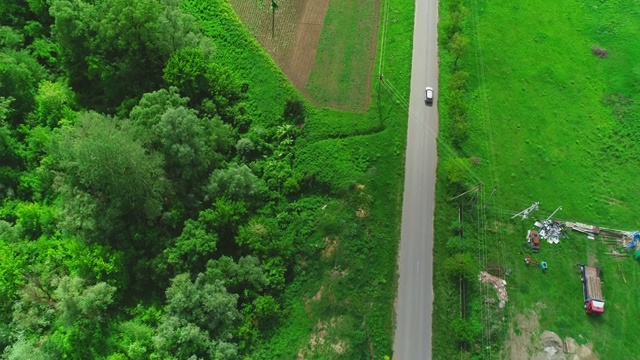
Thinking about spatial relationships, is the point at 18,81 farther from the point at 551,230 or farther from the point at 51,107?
the point at 551,230

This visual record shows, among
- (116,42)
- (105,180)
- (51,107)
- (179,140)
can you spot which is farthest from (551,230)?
(51,107)

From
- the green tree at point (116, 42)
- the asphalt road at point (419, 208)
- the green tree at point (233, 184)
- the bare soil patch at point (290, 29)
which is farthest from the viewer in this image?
the bare soil patch at point (290, 29)

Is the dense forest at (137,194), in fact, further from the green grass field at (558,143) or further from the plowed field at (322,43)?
the green grass field at (558,143)

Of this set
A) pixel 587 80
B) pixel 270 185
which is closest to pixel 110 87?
pixel 270 185

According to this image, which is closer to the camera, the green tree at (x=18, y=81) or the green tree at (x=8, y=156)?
the green tree at (x=8, y=156)

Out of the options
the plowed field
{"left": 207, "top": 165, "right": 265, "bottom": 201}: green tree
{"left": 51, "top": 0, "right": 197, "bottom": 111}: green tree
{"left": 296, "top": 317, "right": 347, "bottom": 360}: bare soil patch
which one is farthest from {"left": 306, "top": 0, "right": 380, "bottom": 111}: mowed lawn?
{"left": 296, "top": 317, "right": 347, "bottom": 360}: bare soil patch

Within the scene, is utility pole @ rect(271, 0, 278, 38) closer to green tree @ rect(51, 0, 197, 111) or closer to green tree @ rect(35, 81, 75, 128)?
green tree @ rect(51, 0, 197, 111)

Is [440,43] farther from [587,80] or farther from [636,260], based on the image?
[636,260]

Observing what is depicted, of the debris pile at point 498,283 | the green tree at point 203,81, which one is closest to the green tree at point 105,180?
the green tree at point 203,81
